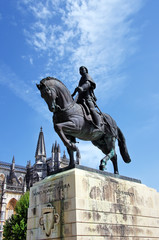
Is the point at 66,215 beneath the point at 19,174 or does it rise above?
beneath

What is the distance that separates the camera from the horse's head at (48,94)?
6.14m

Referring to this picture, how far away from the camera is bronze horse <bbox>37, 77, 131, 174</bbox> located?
6172mm

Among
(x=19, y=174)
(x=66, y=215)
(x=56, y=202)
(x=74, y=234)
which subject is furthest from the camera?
(x=19, y=174)

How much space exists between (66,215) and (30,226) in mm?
1319

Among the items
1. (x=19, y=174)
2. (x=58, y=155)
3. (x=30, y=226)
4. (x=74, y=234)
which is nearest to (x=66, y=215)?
(x=74, y=234)

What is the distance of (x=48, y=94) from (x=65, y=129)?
99 cm

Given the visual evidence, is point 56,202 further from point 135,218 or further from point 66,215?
point 135,218

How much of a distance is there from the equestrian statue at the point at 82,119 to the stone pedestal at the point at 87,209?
616mm

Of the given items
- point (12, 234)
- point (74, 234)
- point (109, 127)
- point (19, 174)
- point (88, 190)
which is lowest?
point (12, 234)

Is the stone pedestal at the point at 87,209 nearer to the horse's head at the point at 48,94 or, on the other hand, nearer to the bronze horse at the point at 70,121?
the bronze horse at the point at 70,121


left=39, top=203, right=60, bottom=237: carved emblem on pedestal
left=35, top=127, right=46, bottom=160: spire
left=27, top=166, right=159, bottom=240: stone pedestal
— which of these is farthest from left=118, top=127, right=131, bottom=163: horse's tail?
left=35, top=127, right=46, bottom=160: spire

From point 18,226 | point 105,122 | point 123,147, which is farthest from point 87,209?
point 18,226

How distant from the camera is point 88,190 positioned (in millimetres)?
5496

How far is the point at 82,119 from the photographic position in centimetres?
671
